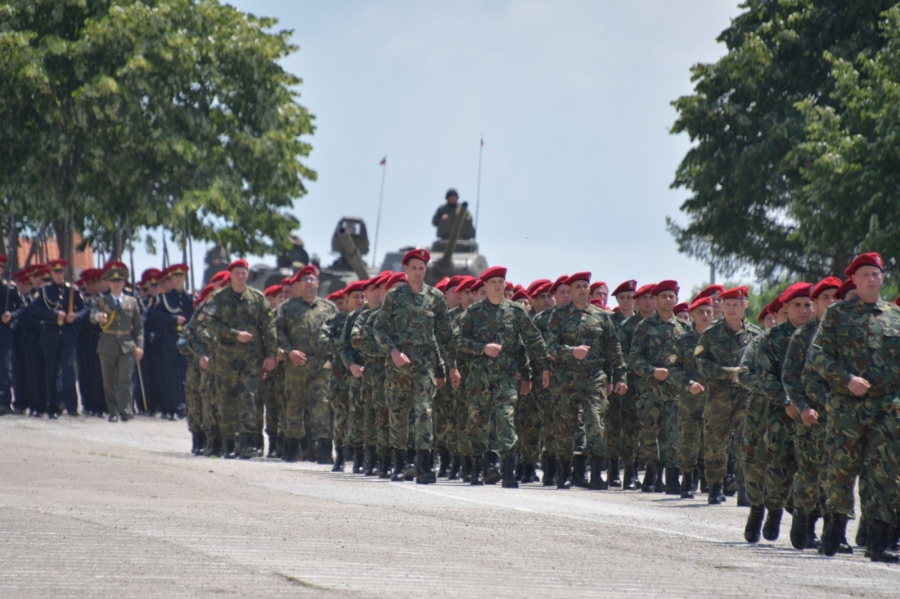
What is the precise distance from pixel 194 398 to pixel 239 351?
4.48ft

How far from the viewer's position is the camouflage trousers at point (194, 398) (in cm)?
1980

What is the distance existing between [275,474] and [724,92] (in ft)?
81.8

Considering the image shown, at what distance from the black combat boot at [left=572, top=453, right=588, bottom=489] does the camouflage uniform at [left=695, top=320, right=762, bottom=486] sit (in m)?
2.14

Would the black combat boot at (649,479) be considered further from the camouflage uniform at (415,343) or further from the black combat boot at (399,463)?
the black combat boot at (399,463)

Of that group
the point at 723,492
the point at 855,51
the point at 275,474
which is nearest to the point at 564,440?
the point at 723,492

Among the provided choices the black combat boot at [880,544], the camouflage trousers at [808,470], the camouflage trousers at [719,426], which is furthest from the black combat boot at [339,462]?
the black combat boot at [880,544]

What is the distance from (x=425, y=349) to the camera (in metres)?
15.8

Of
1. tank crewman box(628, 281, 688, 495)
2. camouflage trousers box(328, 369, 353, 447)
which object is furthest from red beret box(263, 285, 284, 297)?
tank crewman box(628, 281, 688, 495)

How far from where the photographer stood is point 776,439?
37.1 feet

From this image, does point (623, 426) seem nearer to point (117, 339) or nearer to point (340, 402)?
point (340, 402)

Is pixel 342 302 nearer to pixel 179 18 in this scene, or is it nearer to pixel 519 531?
pixel 519 531

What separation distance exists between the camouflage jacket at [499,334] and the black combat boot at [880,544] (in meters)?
6.04

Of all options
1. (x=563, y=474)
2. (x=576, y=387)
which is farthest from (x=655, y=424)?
(x=563, y=474)

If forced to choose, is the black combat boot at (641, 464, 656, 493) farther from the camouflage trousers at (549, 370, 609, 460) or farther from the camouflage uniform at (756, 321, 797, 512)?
the camouflage uniform at (756, 321, 797, 512)
